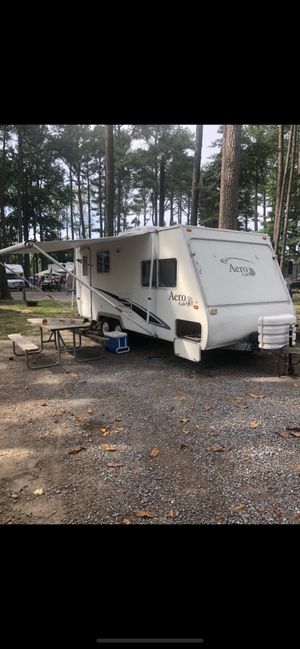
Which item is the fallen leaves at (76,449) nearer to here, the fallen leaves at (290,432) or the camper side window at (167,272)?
the fallen leaves at (290,432)

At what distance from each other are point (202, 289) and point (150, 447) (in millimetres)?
3066

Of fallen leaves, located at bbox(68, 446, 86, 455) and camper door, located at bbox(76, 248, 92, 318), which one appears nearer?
fallen leaves, located at bbox(68, 446, 86, 455)

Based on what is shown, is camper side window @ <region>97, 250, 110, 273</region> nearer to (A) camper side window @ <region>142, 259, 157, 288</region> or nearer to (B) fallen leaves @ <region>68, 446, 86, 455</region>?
(A) camper side window @ <region>142, 259, 157, 288</region>

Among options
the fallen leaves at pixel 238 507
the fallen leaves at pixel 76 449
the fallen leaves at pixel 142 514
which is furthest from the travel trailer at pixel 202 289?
the fallen leaves at pixel 142 514

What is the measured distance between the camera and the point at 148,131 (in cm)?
3562

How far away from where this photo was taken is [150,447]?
3883 millimetres

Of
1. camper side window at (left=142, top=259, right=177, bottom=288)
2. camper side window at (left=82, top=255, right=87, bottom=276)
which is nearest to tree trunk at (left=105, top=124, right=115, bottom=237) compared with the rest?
camper side window at (left=82, top=255, right=87, bottom=276)

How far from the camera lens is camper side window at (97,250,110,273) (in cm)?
911

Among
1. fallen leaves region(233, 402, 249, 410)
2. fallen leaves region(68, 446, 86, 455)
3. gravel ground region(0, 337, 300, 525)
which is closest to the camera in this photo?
gravel ground region(0, 337, 300, 525)

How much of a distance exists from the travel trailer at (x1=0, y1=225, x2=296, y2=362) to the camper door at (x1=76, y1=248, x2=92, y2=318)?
1667 mm

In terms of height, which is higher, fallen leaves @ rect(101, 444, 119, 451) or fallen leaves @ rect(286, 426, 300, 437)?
fallen leaves @ rect(286, 426, 300, 437)

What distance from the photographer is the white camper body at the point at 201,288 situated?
6.33 metres
